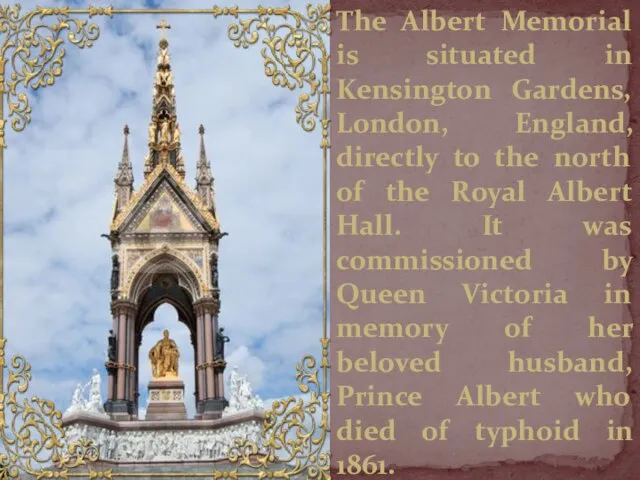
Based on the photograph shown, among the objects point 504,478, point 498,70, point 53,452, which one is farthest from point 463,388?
point 53,452

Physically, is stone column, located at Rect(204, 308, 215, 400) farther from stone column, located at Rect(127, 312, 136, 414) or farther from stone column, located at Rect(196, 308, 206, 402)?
stone column, located at Rect(127, 312, 136, 414)

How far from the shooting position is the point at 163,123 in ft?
32.4

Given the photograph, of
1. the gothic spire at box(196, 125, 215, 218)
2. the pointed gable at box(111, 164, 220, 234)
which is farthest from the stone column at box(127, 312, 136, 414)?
the gothic spire at box(196, 125, 215, 218)

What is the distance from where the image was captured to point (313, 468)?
8789mm

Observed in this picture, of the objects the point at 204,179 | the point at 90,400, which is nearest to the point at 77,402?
the point at 90,400

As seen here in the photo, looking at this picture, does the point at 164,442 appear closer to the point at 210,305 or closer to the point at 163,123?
the point at 210,305

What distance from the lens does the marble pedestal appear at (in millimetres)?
9609

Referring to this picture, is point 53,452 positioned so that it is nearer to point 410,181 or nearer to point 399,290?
point 399,290

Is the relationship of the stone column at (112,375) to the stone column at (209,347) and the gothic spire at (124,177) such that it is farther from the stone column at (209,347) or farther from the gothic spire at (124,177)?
the gothic spire at (124,177)

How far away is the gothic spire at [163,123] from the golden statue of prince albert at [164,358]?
64.1 inches

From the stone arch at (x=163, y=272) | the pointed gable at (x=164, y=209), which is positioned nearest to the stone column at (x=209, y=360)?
the stone arch at (x=163, y=272)

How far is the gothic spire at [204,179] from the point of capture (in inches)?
384

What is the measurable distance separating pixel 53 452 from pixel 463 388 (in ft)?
11.5

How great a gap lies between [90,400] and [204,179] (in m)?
2.26
